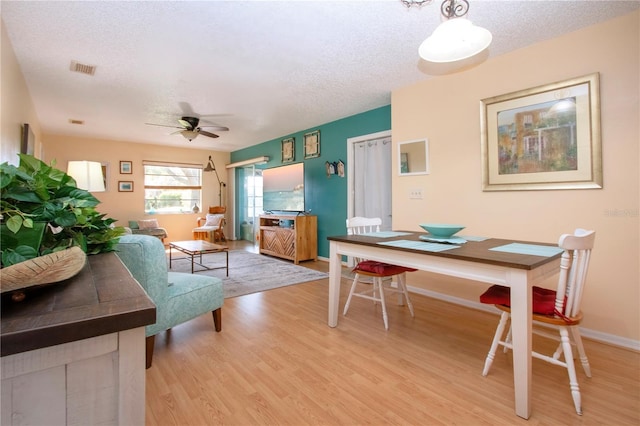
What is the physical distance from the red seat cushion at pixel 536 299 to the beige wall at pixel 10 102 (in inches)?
134

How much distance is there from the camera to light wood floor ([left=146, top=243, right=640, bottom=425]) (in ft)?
4.86

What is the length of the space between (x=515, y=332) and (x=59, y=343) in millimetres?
1726

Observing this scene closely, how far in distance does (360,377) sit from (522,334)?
2.95ft

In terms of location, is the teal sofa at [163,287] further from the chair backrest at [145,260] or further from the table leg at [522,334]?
the table leg at [522,334]

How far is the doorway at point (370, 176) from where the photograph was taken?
4.24 m

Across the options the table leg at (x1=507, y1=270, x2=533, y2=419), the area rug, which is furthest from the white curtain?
the table leg at (x1=507, y1=270, x2=533, y2=419)

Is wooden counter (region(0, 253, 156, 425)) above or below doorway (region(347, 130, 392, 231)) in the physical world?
below

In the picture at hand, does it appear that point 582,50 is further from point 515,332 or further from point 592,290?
point 515,332

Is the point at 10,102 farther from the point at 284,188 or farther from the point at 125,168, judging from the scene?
the point at 125,168

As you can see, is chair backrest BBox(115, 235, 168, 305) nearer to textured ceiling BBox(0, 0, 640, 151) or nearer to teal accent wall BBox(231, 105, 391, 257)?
textured ceiling BBox(0, 0, 640, 151)

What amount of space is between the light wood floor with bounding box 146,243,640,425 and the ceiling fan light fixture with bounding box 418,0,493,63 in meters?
1.85

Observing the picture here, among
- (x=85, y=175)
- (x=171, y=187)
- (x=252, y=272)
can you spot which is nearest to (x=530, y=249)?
(x=252, y=272)

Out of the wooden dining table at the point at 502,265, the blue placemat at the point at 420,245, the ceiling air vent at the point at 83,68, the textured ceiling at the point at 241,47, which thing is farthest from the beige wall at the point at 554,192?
the ceiling air vent at the point at 83,68

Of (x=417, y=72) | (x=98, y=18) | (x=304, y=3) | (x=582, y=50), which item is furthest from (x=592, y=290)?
(x=98, y=18)
